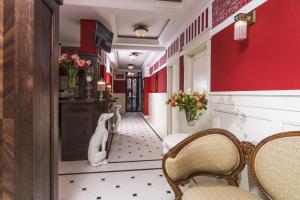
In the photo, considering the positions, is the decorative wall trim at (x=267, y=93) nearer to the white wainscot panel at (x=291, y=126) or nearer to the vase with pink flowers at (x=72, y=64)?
the white wainscot panel at (x=291, y=126)

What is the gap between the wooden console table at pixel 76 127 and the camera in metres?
3.40

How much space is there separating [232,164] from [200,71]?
2.12 meters

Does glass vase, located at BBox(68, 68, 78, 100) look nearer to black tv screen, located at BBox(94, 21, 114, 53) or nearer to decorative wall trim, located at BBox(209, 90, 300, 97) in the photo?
black tv screen, located at BBox(94, 21, 114, 53)

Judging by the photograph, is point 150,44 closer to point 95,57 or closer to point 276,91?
point 95,57

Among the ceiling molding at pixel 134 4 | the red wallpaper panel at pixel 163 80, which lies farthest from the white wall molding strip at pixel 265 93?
the red wallpaper panel at pixel 163 80

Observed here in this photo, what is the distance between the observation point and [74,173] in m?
2.93

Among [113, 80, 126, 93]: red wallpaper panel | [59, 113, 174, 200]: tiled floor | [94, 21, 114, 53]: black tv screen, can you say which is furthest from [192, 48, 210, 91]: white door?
[113, 80, 126, 93]: red wallpaper panel

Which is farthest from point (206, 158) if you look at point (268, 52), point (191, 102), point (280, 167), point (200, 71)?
point (200, 71)

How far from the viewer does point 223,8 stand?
2412mm

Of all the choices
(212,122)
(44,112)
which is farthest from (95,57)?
(44,112)

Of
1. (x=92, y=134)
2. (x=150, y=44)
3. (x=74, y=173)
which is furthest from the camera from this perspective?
(x=150, y=44)

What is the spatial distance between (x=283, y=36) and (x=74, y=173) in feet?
10.1

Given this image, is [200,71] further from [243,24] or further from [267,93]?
[267,93]

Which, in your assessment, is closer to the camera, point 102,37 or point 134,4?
point 134,4
